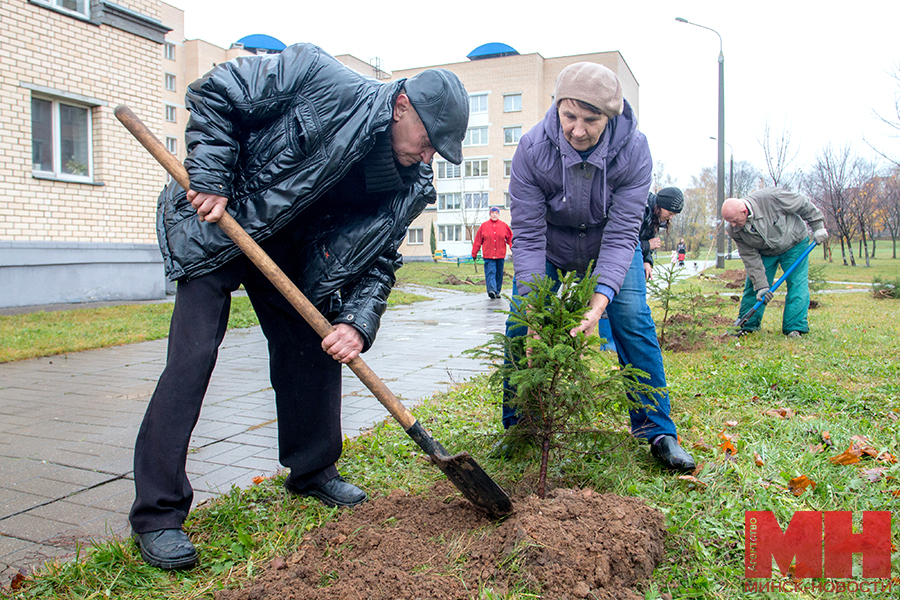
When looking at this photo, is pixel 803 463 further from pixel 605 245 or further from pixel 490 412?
pixel 490 412

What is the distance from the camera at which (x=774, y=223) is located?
752 cm

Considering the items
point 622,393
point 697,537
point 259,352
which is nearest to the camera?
point 697,537

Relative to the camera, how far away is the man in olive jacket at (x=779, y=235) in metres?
7.36

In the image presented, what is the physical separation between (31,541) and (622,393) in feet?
7.97

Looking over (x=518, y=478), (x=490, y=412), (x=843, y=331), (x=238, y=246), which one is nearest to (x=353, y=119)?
(x=238, y=246)

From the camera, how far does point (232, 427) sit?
4.10m

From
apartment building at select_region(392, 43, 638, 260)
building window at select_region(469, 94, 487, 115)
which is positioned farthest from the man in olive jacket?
building window at select_region(469, 94, 487, 115)

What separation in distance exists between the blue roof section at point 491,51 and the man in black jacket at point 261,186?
2311 inches

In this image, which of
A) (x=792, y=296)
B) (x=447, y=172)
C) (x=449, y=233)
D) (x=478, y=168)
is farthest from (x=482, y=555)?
(x=478, y=168)

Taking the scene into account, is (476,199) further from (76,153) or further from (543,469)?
(543,469)

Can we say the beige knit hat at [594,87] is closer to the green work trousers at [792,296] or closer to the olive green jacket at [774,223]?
the olive green jacket at [774,223]

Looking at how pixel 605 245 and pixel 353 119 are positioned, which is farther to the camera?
pixel 605 245

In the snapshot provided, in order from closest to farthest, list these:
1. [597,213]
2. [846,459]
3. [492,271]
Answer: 1. [846,459]
2. [597,213]
3. [492,271]

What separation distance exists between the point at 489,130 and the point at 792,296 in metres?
51.3
